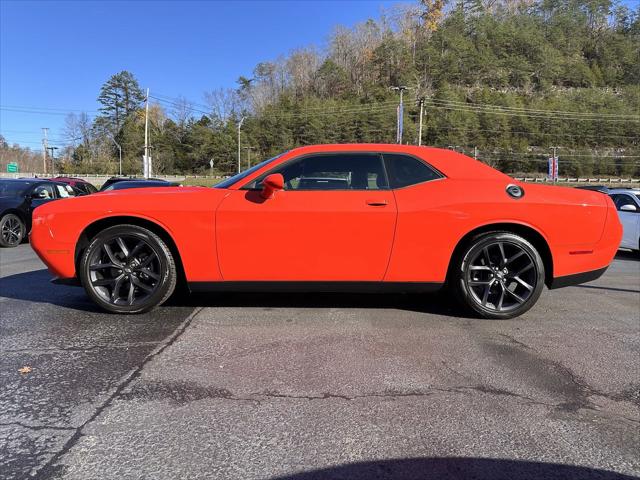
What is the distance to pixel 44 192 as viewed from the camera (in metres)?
10.1

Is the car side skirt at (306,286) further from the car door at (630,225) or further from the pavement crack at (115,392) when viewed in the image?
the car door at (630,225)

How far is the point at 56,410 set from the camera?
231cm

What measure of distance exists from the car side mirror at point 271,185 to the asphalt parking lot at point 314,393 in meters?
1.11

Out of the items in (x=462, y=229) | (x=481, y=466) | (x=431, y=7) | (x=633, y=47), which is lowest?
(x=481, y=466)

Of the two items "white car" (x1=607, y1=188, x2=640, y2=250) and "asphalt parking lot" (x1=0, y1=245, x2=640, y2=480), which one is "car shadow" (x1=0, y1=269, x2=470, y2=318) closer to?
"asphalt parking lot" (x1=0, y1=245, x2=640, y2=480)

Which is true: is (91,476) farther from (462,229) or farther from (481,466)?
(462,229)

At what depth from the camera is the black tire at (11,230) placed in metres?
9.11

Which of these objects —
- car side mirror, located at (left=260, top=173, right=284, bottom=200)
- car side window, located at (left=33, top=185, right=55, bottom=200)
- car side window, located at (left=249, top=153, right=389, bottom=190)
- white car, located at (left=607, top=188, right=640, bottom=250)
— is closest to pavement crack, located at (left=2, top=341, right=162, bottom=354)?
car side mirror, located at (left=260, top=173, right=284, bottom=200)

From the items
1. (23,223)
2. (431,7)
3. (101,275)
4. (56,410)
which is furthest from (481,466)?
(431,7)

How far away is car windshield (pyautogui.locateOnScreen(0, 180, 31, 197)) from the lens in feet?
30.9

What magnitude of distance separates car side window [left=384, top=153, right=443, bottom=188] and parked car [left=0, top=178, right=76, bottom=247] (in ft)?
28.9

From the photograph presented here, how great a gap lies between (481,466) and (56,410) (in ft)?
7.04

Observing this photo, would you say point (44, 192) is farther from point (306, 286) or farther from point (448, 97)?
point (448, 97)

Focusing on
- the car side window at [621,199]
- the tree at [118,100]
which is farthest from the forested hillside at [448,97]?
the car side window at [621,199]
